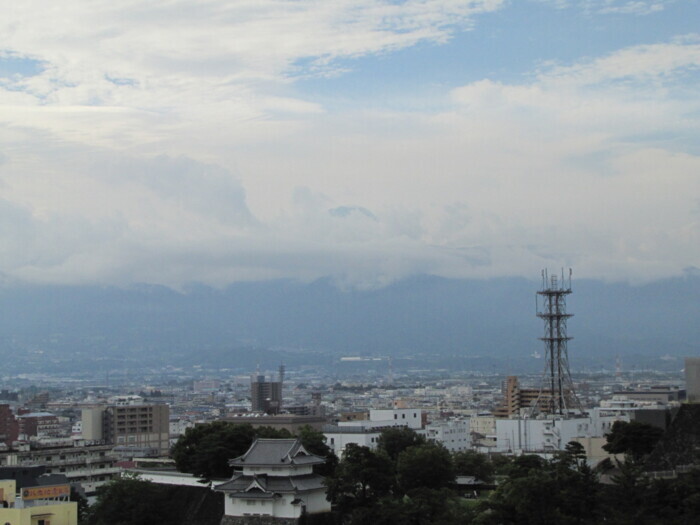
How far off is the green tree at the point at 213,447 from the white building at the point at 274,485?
2518mm

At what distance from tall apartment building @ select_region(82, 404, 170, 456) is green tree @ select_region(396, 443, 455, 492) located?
150 feet

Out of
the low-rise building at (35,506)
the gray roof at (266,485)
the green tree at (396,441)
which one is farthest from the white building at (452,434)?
the low-rise building at (35,506)

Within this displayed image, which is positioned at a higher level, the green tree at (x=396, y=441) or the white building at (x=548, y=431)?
the green tree at (x=396, y=441)

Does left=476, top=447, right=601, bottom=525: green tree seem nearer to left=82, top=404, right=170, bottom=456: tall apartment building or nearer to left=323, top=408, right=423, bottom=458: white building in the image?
left=323, top=408, right=423, bottom=458: white building

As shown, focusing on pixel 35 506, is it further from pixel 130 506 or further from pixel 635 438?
pixel 635 438

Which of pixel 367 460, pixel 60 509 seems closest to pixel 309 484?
pixel 367 460

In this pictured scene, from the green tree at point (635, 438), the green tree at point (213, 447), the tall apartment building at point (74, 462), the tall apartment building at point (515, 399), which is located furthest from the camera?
the tall apartment building at point (515, 399)

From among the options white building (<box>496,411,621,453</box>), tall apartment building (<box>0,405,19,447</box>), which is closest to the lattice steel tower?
white building (<box>496,411,621,453</box>)

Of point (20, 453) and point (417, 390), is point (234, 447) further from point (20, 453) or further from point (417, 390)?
point (417, 390)

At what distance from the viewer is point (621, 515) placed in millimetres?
25812

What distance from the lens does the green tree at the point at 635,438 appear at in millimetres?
34250

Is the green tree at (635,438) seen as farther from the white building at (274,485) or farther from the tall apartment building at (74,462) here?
the tall apartment building at (74,462)

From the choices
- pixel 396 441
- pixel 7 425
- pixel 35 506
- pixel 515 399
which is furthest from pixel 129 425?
pixel 35 506

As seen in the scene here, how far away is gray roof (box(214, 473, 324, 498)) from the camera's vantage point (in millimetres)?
31641
